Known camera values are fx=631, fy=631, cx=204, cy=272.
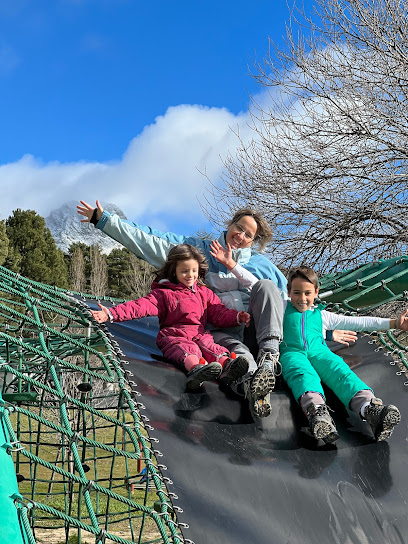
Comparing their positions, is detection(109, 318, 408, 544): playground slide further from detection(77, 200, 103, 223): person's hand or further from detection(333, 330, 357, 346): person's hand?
detection(77, 200, 103, 223): person's hand

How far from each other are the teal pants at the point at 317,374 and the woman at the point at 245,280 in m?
0.08

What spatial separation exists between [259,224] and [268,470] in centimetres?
126

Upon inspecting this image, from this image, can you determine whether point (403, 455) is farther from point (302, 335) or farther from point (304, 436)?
point (302, 335)

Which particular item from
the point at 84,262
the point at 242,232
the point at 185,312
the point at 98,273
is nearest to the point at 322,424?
the point at 185,312

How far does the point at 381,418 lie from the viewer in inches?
87.1

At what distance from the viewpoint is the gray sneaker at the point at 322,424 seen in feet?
7.13

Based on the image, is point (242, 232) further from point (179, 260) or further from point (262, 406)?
point (262, 406)

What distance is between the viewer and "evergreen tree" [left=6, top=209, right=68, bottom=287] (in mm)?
18766

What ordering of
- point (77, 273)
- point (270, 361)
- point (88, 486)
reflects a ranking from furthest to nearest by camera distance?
point (77, 273)
point (270, 361)
point (88, 486)

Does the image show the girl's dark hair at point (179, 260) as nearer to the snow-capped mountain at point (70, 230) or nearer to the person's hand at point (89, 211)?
the person's hand at point (89, 211)

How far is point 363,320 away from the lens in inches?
113

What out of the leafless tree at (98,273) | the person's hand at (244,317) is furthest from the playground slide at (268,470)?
the leafless tree at (98,273)

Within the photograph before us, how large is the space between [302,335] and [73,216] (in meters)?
96.0

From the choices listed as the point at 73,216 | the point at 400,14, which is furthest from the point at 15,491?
the point at 73,216
